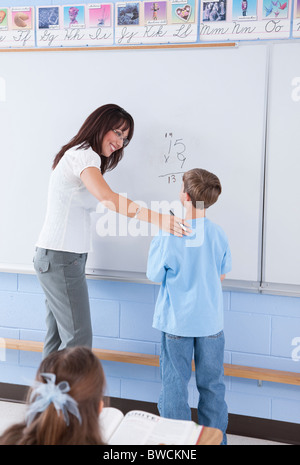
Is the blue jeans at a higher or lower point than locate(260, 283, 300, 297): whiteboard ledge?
lower

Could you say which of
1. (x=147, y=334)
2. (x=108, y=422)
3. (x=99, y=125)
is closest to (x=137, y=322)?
(x=147, y=334)

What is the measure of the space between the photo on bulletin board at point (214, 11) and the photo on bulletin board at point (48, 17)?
70 cm

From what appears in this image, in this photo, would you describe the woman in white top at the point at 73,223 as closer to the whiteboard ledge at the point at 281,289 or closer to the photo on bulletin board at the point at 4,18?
the whiteboard ledge at the point at 281,289

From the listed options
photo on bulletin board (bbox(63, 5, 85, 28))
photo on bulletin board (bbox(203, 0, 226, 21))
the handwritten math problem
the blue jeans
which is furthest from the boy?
photo on bulletin board (bbox(63, 5, 85, 28))

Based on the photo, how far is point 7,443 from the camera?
3.11 ft

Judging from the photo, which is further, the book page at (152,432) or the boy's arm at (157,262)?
the boy's arm at (157,262)

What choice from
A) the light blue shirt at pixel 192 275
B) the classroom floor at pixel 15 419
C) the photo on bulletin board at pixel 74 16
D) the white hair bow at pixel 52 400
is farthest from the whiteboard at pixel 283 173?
the white hair bow at pixel 52 400

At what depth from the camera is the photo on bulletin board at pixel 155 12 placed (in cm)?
202

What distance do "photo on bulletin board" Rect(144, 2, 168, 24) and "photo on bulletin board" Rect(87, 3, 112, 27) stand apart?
173 mm

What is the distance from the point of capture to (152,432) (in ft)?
3.53

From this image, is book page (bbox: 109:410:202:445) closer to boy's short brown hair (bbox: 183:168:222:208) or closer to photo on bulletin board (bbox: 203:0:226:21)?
boy's short brown hair (bbox: 183:168:222:208)

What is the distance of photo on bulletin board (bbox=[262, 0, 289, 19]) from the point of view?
1891 millimetres

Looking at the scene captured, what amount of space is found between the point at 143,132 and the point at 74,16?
63cm

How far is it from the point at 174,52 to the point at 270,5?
1.41ft
